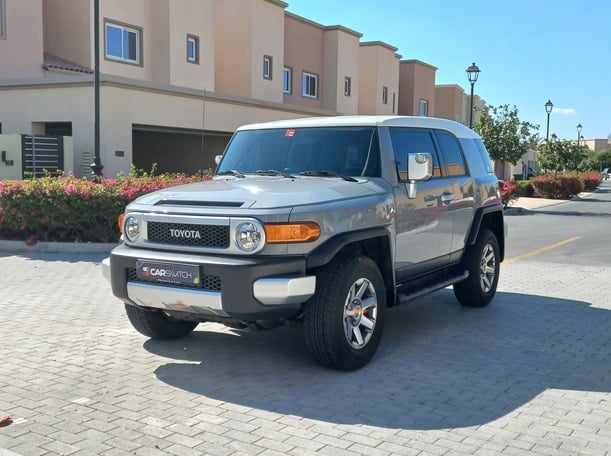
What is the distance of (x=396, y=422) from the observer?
4.35 metres

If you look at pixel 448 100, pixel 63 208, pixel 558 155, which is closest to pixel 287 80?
pixel 558 155

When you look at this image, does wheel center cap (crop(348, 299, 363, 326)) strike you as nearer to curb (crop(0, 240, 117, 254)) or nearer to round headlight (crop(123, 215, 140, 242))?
round headlight (crop(123, 215, 140, 242))

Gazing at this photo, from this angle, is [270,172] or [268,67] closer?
[270,172]

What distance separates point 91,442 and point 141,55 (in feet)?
68.0

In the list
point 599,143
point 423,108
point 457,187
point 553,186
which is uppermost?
point 599,143

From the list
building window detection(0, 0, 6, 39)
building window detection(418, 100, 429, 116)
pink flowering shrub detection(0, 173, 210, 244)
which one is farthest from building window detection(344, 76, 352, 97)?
pink flowering shrub detection(0, 173, 210, 244)

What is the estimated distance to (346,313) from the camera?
5191 millimetres

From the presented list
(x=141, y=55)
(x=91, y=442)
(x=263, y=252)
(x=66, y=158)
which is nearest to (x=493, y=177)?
(x=263, y=252)

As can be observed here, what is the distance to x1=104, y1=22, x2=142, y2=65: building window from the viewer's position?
21781mm

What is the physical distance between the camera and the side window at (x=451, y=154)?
23.3 feet

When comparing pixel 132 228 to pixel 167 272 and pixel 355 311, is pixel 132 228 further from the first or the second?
pixel 355 311

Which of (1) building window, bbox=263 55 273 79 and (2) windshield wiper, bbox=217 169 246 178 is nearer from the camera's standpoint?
(2) windshield wiper, bbox=217 169 246 178

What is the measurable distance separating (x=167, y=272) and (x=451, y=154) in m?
3.63

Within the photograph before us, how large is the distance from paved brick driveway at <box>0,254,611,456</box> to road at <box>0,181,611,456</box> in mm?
15
